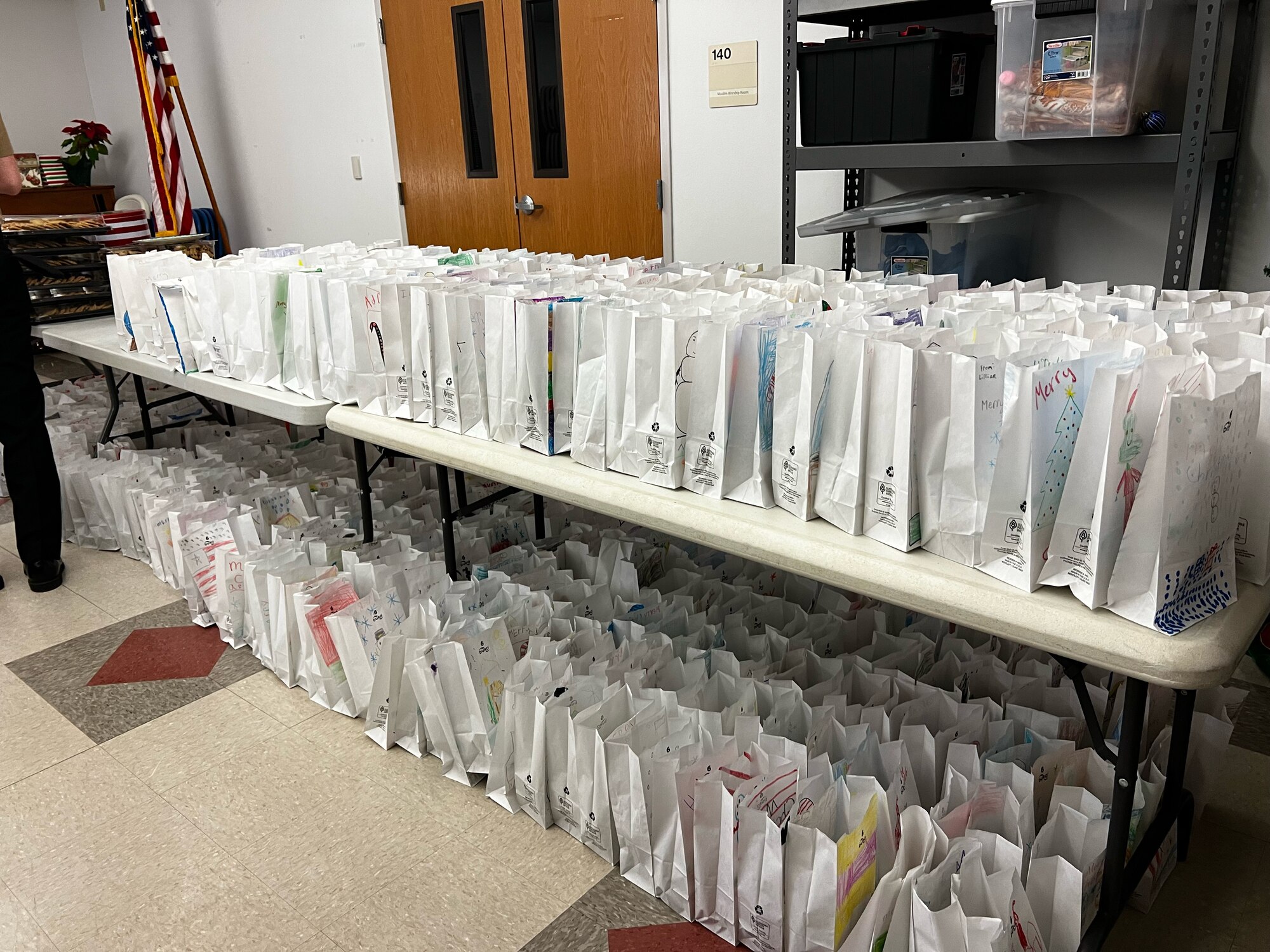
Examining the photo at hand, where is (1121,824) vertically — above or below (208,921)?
above

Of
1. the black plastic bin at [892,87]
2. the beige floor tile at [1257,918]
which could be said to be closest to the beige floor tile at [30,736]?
the beige floor tile at [1257,918]

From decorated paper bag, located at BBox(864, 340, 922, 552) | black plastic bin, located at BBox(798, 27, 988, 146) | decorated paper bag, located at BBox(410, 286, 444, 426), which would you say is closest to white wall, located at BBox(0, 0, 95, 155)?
black plastic bin, located at BBox(798, 27, 988, 146)

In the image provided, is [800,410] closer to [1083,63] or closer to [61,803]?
[1083,63]

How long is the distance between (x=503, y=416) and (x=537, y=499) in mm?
716

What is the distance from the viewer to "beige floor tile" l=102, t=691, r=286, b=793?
1.84m

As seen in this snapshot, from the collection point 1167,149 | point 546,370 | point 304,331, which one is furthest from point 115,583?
Answer: point 1167,149

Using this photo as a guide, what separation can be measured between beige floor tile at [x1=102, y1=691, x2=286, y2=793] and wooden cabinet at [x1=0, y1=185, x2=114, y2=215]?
5.49 meters

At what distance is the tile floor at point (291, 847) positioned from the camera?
139 centimetres

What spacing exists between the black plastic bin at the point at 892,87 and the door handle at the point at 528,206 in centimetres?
179

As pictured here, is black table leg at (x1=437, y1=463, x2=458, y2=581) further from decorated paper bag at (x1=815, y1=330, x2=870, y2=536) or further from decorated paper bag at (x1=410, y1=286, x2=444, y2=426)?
decorated paper bag at (x1=815, y1=330, x2=870, y2=536)

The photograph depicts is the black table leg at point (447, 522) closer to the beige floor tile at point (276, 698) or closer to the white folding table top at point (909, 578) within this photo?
the white folding table top at point (909, 578)

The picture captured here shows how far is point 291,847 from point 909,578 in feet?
3.95

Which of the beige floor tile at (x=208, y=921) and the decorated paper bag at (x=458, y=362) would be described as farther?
the decorated paper bag at (x=458, y=362)

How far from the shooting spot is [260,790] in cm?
176
